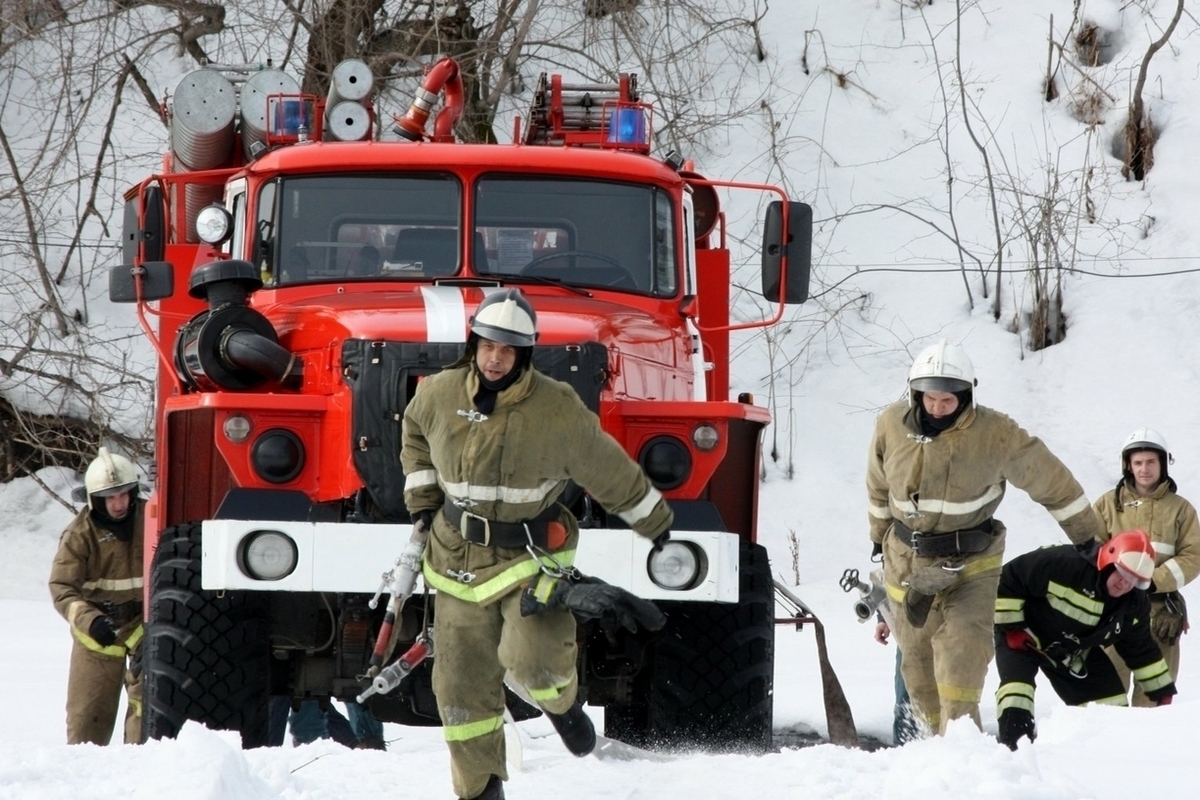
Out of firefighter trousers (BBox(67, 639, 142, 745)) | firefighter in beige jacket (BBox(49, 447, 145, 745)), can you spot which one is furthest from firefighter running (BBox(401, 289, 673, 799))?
firefighter trousers (BBox(67, 639, 142, 745))

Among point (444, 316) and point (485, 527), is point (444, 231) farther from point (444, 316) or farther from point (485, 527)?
point (485, 527)

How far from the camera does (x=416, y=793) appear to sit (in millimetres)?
5121

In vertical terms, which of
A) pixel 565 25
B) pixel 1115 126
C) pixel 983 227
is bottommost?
pixel 983 227

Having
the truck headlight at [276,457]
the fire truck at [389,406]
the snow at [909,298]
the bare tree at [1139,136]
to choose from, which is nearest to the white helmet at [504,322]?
the fire truck at [389,406]

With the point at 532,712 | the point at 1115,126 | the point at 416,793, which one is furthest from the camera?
the point at 1115,126

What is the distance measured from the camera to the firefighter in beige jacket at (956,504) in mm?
6148

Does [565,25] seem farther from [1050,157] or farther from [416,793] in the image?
[416,793]

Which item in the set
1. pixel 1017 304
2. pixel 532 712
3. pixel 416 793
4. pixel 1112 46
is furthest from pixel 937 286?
pixel 416 793

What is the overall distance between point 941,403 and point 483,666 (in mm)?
2257

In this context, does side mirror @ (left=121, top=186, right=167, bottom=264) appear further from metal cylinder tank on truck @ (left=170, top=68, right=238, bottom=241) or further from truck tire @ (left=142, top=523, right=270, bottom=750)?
truck tire @ (left=142, top=523, right=270, bottom=750)

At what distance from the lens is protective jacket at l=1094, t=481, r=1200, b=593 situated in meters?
8.23

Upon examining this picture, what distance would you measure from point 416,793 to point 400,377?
4.36 feet

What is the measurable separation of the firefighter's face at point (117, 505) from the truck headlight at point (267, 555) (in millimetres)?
2620

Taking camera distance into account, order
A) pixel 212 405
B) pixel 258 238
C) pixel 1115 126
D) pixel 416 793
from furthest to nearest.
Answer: pixel 1115 126 < pixel 258 238 < pixel 212 405 < pixel 416 793
